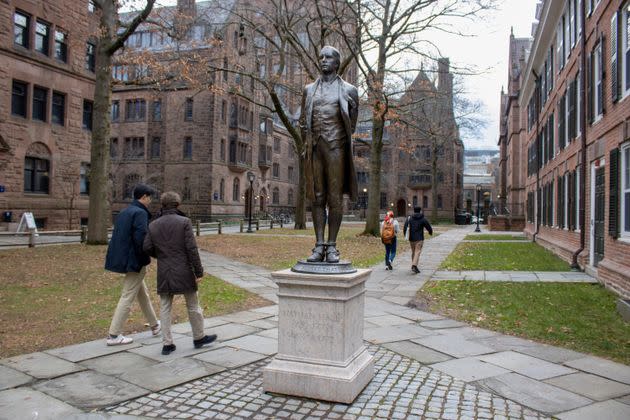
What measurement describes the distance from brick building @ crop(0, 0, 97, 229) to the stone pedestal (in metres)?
22.3

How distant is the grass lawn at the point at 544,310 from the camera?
6906 mm

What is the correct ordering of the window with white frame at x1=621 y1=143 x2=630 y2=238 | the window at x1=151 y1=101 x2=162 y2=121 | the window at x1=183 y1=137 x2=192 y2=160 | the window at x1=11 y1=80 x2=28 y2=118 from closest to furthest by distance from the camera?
1. the window with white frame at x1=621 y1=143 x2=630 y2=238
2. the window at x1=11 y1=80 x2=28 y2=118
3. the window at x1=183 y1=137 x2=192 y2=160
4. the window at x1=151 y1=101 x2=162 y2=121

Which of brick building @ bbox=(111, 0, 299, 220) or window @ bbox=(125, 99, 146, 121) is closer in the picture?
brick building @ bbox=(111, 0, 299, 220)

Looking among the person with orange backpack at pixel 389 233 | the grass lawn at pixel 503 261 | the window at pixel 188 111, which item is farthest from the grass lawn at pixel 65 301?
the window at pixel 188 111

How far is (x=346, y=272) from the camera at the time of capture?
500 cm

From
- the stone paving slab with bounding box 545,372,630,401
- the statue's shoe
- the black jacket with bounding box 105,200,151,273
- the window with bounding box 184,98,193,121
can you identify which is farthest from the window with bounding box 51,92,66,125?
the stone paving slab with bounding box 545,372,630,401

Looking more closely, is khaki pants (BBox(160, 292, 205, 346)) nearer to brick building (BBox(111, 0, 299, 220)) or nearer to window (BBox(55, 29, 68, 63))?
window (BBox(55, 29, 68, 63))

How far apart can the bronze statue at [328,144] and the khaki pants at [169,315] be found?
1681mm

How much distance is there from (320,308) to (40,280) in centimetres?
882

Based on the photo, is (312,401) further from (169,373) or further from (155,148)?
(155,148)

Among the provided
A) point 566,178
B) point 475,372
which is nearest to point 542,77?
point 566,178

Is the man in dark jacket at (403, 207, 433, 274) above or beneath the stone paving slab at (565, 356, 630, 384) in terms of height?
above

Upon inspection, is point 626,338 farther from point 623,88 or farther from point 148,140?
point 148,140

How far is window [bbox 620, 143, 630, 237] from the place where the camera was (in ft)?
33.4
